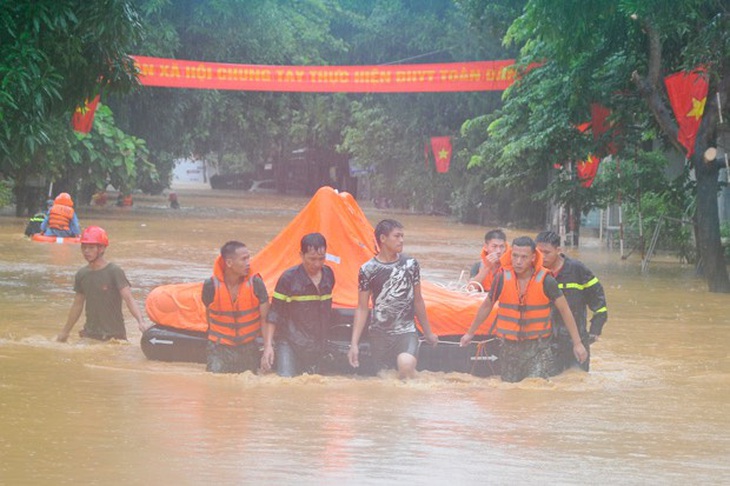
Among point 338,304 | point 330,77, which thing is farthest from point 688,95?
point 330,77

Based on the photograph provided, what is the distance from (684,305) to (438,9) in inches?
1029

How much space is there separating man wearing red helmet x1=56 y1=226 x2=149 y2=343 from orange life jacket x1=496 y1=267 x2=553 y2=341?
3.23 m

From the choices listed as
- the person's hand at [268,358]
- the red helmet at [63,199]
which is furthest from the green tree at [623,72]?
the red helmet at [63,199]

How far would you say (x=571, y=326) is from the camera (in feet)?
31.9

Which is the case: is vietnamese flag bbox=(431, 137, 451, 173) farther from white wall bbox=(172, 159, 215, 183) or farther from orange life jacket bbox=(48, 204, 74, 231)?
white wall bbox=(172, 159, 215, 183)

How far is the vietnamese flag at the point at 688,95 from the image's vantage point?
1777 cm

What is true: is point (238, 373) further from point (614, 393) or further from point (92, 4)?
point (92, 4)

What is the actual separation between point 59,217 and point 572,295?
17279 millimetres

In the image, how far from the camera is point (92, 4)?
1177 centimetres

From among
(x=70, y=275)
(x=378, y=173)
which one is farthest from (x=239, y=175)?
(x=70, y=275)

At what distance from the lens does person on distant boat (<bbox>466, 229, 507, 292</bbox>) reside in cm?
1159

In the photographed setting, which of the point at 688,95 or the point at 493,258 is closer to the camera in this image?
the point at 493,258

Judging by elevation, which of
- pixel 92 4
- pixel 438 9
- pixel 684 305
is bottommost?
pixel 684 305

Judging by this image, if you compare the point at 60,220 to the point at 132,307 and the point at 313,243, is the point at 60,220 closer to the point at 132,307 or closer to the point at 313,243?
the point at 132,307
